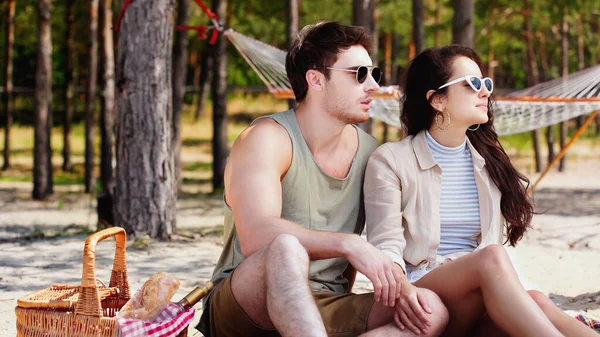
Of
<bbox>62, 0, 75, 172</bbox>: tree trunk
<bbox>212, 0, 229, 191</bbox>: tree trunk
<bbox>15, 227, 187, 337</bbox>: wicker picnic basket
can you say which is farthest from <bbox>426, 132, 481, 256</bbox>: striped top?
<bbox>62, 0, 75, 172</bbox>: tree trunk

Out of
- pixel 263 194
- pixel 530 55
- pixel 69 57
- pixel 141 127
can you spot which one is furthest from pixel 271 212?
pixel 530 55

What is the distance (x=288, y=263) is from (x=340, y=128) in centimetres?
62

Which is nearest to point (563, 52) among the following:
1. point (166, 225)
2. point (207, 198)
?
point (207, 198)

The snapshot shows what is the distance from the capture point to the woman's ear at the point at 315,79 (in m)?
2.63

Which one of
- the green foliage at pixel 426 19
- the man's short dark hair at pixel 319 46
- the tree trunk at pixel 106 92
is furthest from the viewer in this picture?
the green foliage at pixel 426 19

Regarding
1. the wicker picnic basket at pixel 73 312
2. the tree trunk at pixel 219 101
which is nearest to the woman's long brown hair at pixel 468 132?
the wicker picnic basket at pixel 73 312

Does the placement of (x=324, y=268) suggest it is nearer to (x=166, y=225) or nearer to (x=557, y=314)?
(x=557, y=314)

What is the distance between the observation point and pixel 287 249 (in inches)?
84.9

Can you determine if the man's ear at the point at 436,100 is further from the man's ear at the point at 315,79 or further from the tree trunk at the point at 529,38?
the tree trunk at the point at 529,38

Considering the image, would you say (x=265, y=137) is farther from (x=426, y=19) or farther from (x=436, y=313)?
(x=426, y=19)

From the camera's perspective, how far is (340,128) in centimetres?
262

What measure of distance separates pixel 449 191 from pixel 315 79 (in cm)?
55

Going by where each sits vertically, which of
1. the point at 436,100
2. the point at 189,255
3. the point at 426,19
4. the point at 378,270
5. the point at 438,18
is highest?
the point at 426,19

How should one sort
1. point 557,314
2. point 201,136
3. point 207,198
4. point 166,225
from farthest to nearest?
point 201,136 → point 207,198 → point 166,225 → point 557,314
